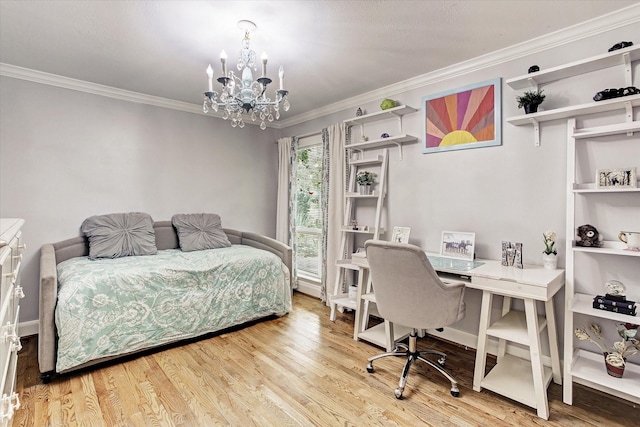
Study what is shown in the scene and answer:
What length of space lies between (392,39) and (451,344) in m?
2.54

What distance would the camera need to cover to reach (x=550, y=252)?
221 centimetres

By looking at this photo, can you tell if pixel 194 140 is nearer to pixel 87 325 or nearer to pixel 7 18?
pixel 7 18

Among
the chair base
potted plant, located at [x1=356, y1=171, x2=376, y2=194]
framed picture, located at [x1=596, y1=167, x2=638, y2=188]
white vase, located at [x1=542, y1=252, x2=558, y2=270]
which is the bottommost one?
the chair base

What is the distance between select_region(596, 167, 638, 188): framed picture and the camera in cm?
189

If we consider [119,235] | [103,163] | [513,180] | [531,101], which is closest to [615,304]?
[513,180]

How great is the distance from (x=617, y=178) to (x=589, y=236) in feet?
1.24

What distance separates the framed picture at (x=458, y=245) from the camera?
262 cm

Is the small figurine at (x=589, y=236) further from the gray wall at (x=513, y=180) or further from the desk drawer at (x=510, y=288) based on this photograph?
the desk drawer at (x=510, y=288)

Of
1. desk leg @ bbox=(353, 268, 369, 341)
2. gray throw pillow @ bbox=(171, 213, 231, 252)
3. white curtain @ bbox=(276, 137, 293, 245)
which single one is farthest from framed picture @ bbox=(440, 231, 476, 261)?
gray throw pillow @ bbox=(171, 213, 231, 252)

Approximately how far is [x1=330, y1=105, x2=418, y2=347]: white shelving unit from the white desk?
0.78 meters

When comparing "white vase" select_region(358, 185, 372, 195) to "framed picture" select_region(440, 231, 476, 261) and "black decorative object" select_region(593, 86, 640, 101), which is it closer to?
"framed picture" select_region(440, 231, 476, 261)

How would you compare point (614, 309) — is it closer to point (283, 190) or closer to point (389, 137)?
point (389, 137)

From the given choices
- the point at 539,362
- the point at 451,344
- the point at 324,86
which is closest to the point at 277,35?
the point at 324,86

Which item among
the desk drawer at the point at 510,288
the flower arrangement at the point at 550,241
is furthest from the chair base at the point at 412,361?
the flower arrangement at the point at 550,241
